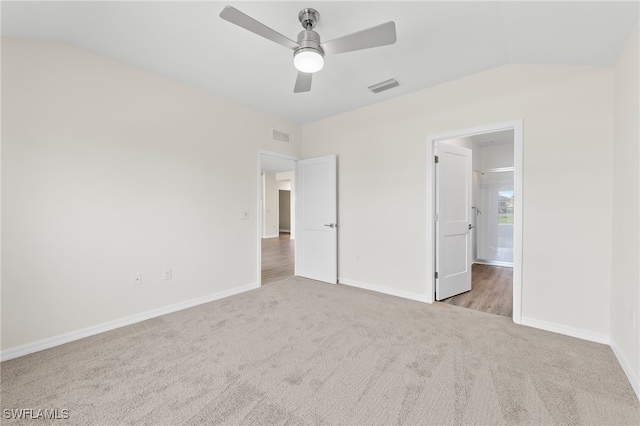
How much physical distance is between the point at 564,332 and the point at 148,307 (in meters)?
4.11

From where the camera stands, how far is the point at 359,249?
13.4 feet

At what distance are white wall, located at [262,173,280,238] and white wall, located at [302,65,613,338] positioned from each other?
7139 millimetres

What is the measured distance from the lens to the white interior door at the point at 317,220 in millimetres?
4270

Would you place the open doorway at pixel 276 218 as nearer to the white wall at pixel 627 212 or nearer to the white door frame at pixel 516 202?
the white door frame at pixel 516 202

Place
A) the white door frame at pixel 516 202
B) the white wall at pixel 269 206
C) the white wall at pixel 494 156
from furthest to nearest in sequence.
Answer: the white wall at pixel 269 206 → the white wall at pixel 494 156 → the white door frame at pixel 516 202

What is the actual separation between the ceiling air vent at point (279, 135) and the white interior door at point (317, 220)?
17.8 inches

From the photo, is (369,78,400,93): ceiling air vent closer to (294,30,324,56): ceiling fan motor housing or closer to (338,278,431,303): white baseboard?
(294,30,324,56): ceiling fan motor housing

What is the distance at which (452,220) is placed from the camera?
142 inches

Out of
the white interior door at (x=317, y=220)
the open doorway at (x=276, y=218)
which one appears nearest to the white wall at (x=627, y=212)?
the white interior door at (x=317, y=220)

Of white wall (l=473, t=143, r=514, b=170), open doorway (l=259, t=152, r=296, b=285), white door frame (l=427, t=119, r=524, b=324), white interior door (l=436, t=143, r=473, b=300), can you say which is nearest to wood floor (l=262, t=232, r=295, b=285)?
open doorway (l=259, t=152, r=296, b=285)

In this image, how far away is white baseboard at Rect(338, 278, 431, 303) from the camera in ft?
11.4

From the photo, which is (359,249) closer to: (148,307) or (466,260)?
(466,260)

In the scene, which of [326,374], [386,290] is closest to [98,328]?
[326,374]

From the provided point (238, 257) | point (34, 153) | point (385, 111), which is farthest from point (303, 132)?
point (34, 153)
